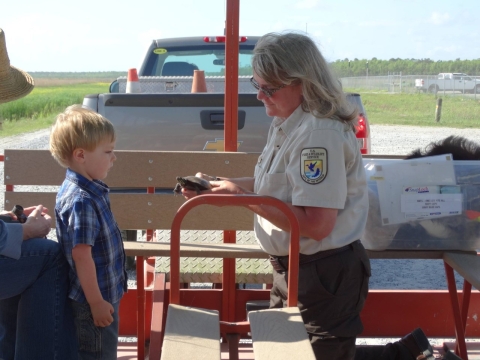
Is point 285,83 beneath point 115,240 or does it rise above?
above

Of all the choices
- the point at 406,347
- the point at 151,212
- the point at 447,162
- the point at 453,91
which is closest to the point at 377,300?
the point at 406,347

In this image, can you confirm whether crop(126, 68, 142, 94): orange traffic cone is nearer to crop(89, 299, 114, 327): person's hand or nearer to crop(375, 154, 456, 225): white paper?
crop(375, 154, 456, 225): white paper

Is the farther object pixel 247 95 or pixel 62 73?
pixel 62 73

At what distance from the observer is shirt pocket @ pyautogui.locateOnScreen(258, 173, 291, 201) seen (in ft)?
8.23

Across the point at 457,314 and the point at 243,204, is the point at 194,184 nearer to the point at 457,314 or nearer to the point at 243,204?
the point at 243,204

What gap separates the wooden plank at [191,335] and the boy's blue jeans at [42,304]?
48cm

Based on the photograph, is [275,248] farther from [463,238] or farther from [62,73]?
[62,73]

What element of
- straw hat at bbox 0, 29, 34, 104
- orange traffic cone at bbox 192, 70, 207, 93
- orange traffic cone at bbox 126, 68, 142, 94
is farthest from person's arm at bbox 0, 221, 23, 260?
orange traffic cone at bbox 126, 68, 142, 94

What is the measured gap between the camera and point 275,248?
262cm

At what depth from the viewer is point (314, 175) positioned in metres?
2.37

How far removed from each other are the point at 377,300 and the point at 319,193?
1.83 meters

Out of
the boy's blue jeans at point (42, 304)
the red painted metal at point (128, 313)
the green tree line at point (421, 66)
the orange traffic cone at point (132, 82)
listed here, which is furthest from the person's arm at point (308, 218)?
the green tree line at point (421, 66)

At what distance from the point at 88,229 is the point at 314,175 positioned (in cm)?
88

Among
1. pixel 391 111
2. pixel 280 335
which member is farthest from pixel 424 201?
pixel 391 111
